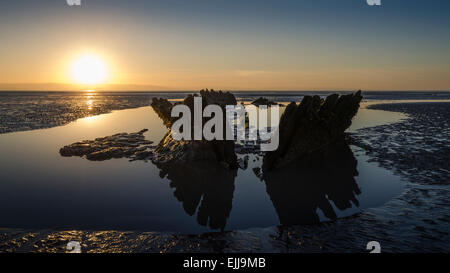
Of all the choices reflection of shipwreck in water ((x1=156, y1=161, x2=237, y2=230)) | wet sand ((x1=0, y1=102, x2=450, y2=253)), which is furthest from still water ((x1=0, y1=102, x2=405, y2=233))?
wet sand ((x1=0, y1=102, x2=450, y2=253))

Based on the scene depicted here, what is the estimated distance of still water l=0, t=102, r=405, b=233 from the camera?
25.3ft

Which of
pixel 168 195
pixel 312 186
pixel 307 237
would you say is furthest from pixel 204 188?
pixel 307 237

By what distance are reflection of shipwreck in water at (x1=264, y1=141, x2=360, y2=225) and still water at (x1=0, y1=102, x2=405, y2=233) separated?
35 mm

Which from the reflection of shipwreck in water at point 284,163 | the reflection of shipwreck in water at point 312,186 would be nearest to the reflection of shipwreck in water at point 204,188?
the reflection of shipwreck in water at point 284,163

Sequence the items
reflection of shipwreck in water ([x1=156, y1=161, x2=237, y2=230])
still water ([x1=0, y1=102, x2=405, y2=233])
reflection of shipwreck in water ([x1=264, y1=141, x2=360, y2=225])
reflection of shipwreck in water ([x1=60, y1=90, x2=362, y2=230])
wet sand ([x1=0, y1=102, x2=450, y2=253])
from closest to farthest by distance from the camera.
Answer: wet sand ([x1=0, y1=102, x2=450, y2=253])
still water ([x1=0, y1=102, x2=405, y2=233])
reflection of shipwreck in water ([x1=156, y1=161, x2=237, y2=230])
reflection of shipwreck in water ([x1=264, y1=141, x2=360, y2=225])
reflection of shipwreck in water ([x1=60, y1=90, x2=362, y2=230])

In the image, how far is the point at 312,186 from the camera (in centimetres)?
1041

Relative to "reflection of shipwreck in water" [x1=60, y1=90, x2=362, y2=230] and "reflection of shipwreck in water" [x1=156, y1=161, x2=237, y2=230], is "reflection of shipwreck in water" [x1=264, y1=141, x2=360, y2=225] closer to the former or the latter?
"reflection of shipwreck in water" [x1=60, y1=90, x2=362, y2=230]

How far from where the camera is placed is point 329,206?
28.4 feet

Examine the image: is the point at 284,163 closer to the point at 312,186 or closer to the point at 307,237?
the point at 312,186

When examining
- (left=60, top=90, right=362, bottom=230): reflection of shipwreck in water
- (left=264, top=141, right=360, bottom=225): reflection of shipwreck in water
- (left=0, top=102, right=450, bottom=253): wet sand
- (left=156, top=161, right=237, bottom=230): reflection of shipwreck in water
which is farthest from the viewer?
(left=60, top=90, right=362, bottom=230): reflection of shipwreck in water

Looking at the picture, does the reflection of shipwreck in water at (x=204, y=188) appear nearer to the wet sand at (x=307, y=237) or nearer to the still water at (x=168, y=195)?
the still water at (x=168, y=195)

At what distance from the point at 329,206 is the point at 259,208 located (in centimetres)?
238

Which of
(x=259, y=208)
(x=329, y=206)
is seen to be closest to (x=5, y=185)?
(x=259, y=208)
